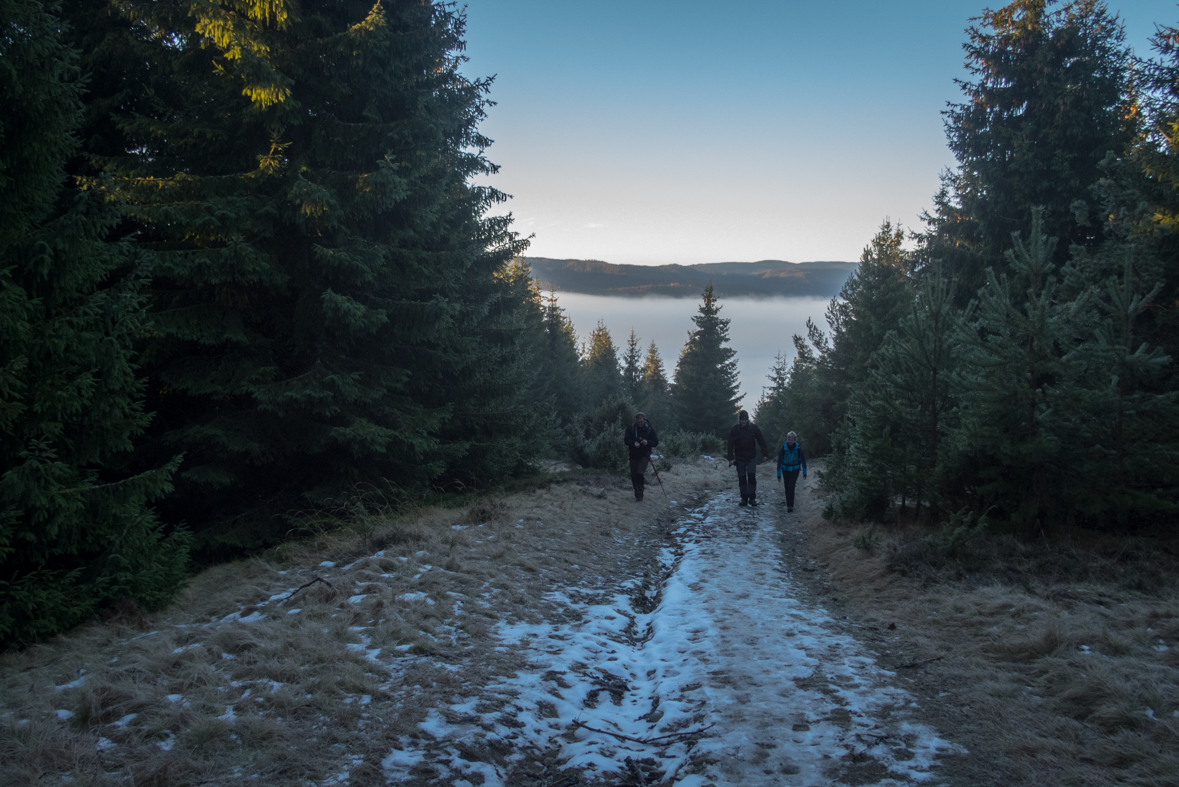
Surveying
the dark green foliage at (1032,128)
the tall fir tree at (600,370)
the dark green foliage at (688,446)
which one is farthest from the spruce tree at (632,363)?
the dark green foliage at (1032,128)

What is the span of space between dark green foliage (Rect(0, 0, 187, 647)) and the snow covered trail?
3949 mm

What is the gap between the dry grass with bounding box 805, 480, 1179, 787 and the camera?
3305mm

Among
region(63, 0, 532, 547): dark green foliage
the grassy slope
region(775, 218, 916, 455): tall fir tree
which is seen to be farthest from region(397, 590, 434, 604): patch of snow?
region(775, 218, 916, 455): tall fir tree

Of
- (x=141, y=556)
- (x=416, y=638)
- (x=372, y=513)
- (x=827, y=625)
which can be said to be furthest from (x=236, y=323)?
(x=827, y=625)

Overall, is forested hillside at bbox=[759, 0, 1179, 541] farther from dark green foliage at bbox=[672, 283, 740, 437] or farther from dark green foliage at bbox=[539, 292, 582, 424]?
dark green foliage at bbox=[672, 283, 740, 437]

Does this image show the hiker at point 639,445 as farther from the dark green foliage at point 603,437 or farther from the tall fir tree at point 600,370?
the tall fir tree at point 600,370

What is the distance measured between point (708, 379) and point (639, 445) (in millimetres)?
34974

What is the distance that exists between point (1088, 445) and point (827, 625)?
450cm

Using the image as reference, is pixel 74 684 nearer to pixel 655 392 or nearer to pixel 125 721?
pixel 125 721

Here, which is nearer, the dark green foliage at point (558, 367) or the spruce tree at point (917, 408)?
the spruce tree at point (917, 408)

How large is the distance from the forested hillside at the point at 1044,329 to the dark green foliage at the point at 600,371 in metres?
27.7

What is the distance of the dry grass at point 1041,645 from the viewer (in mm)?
3305

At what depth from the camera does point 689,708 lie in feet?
14.2

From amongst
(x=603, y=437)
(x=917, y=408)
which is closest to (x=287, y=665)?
(x=917, y=408)
